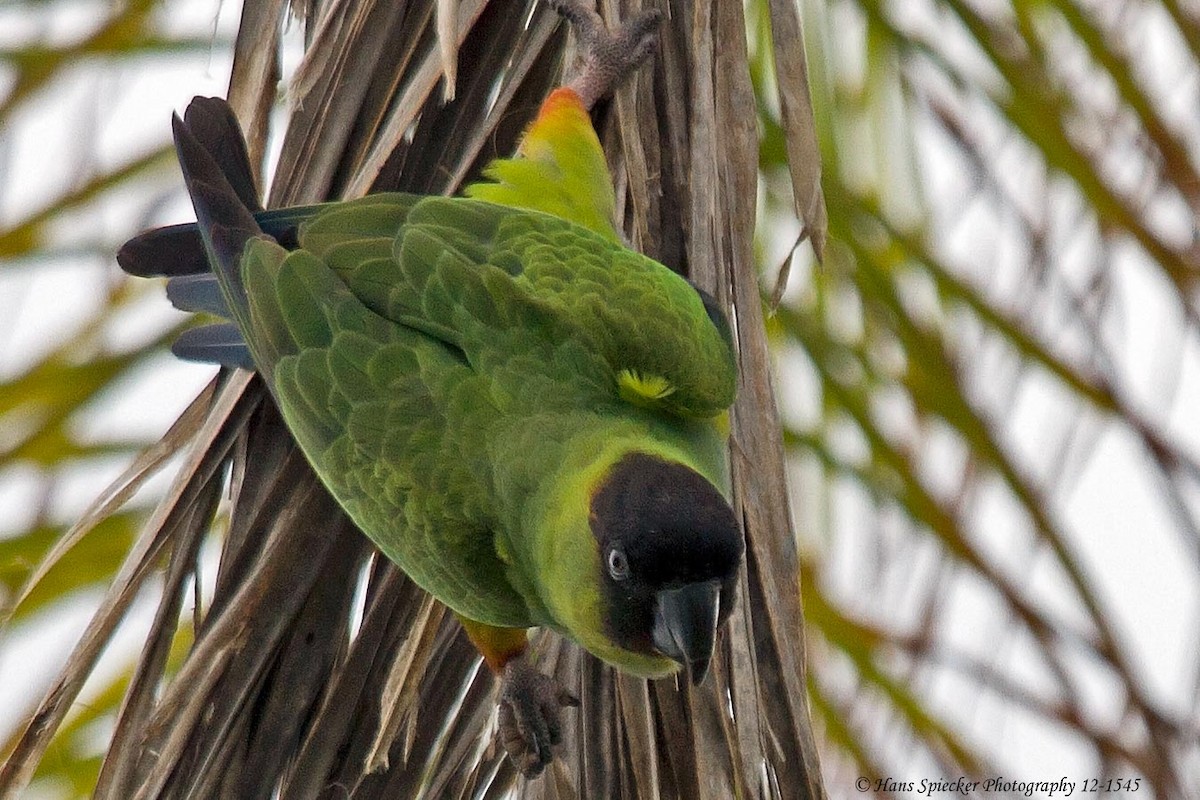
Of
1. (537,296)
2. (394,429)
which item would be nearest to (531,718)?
(394,429)

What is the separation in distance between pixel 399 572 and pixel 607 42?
0.83 m

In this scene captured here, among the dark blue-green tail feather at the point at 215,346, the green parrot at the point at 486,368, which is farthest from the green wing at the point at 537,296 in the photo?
the dark blue-green tail feather at the point at 215,346

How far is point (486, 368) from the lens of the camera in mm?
1869

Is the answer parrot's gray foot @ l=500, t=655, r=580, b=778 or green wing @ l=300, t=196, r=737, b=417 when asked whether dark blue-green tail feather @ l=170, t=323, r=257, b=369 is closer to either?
green wing @ l=300, t=196, r=737, b=417

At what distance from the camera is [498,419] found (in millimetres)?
1845

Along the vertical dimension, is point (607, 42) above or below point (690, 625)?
above

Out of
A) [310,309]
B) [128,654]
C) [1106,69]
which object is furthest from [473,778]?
[1106,69]

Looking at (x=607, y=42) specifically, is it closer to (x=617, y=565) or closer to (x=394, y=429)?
(x=394, y=429)

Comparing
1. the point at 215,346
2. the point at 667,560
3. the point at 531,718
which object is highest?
the point at 667,560

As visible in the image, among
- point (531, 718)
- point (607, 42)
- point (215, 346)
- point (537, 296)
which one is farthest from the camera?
point (215, 346)

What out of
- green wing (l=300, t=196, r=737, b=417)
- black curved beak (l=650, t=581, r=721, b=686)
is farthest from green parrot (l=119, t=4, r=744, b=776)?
black curved beak (l=650, t=581, r=721, b=686)

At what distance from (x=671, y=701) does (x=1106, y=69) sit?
1508mm

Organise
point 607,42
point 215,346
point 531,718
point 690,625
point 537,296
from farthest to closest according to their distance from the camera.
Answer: point 215,346 → point 537,296 → point 607,42 → point 531,718 → point 690,625

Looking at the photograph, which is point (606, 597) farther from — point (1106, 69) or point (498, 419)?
point (1106, 69)
